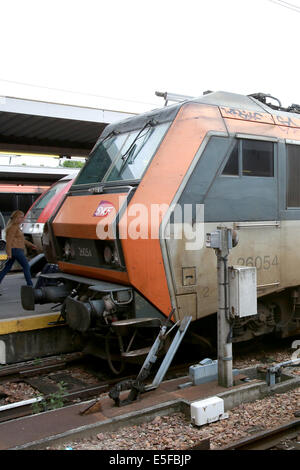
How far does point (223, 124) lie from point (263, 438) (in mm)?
3362

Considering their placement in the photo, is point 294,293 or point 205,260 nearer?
point 205,260

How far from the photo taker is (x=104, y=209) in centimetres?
558

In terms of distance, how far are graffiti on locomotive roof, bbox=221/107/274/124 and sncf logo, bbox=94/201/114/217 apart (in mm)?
1709

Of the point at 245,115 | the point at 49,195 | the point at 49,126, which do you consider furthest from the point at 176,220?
the point at 49,195

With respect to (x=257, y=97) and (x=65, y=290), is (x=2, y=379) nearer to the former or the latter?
(x=65, y=290)

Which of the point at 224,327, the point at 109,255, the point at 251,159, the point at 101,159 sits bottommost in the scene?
the point at 224,327

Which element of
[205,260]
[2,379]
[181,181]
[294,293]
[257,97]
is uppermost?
[257,97]

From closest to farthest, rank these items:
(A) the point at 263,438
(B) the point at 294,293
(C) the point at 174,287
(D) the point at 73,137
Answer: (A) the point at 263,438, (C) the point at 174,287, (B) the point at 294,293, (D) the point at 73,137

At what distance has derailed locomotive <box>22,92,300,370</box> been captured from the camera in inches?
204

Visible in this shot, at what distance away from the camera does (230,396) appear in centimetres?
467

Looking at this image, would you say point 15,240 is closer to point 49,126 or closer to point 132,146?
point 49,126

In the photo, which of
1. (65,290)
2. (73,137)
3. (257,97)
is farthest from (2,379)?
(73,137)

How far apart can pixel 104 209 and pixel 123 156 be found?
84cm

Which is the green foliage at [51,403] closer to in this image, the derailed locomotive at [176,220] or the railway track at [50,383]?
the railway track at [50,383]
